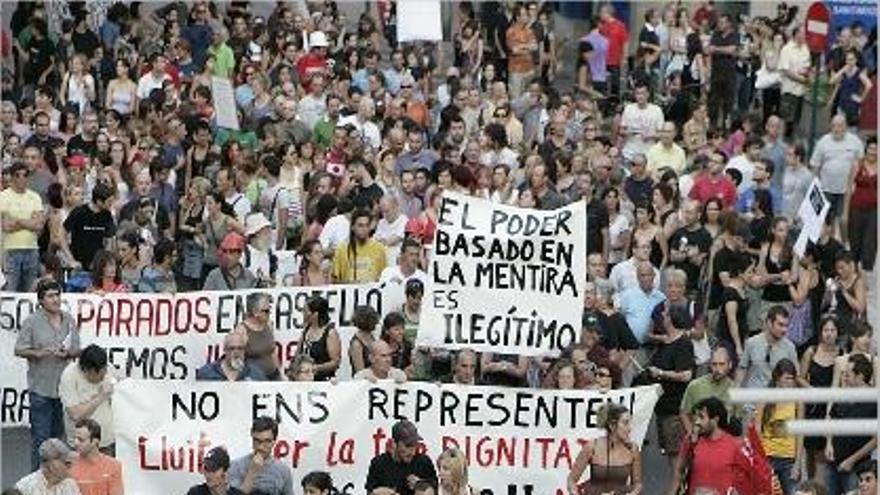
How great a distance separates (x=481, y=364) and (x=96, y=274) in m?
2.37

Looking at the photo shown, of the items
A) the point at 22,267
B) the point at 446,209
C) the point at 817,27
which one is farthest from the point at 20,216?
the point at 817,27

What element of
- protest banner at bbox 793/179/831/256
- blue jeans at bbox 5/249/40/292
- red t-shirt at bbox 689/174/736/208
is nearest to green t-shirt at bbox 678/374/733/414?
protest banner at bbox 793/179/831/256

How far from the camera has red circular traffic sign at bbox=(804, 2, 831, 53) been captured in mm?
27812

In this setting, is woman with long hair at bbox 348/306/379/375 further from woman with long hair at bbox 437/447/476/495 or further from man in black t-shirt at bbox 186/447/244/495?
man in black t-shirt at bbox 186/447/244/495

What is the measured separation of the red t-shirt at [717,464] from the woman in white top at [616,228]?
15.8 feet

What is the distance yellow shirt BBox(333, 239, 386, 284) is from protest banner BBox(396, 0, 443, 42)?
7273 mm

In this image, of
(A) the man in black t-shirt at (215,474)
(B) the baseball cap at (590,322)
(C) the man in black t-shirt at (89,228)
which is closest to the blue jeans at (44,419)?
(A) the man in black t-shirt at (215,474)

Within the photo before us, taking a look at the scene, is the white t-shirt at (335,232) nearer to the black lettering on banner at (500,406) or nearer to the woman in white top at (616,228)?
the woman in white top at (616,228)

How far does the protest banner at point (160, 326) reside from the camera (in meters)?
18.1

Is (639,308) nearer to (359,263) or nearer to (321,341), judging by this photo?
(359,263)

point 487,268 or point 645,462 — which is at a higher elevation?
point 487,268

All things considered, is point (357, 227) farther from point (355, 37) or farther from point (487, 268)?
point (355, 37)

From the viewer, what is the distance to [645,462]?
18422 millimetres

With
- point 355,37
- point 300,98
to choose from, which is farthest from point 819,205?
point 355,37
